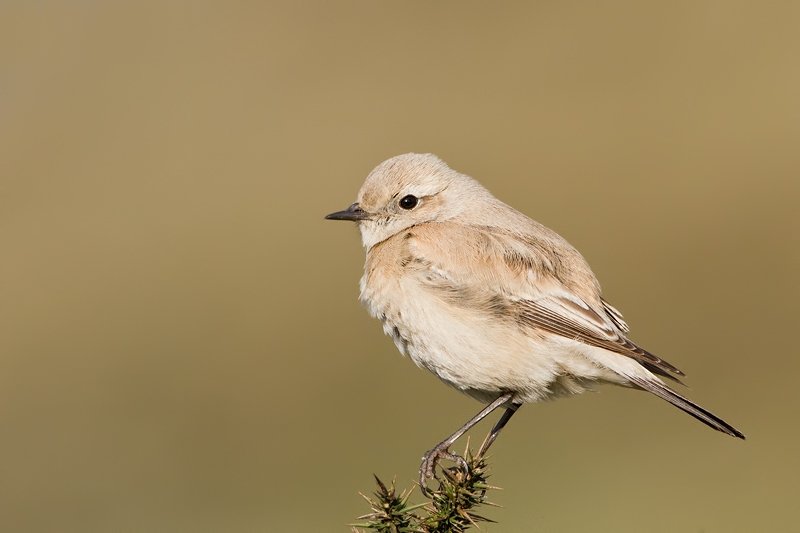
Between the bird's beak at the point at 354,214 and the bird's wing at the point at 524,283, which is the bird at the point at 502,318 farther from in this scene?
the bird's beak at the point at 354,214

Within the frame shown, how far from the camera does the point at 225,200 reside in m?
14.6

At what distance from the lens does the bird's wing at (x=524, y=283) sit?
477 cm

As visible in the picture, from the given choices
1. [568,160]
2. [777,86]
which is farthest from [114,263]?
[777,86]

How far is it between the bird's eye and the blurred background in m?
1.61

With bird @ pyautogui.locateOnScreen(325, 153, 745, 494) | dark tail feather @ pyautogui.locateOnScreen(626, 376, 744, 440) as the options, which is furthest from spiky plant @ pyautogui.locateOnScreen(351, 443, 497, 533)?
dark tail feather @ pyautogui.locateOnScreen(626, 376, 744, 440)

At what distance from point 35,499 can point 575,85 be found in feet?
37.6

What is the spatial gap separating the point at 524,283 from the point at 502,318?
0.75 ft

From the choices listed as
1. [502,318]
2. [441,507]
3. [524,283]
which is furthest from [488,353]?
[441,507]

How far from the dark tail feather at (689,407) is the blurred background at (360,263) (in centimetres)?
171

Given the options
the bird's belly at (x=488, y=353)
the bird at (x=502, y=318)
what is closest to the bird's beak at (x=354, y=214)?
the bird at (x=502, y=318)

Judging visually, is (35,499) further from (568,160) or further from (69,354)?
(568,160)

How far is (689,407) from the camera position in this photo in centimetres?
439

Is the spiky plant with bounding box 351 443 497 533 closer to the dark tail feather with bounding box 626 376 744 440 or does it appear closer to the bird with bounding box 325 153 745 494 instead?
the bird with bounding box 325 153 745 494

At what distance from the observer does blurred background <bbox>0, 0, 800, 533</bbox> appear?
8.73 metres
